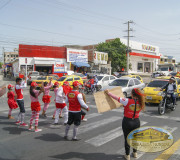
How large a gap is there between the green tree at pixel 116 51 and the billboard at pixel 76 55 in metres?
6.65

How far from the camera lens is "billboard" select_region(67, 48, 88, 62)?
3672 centimetres

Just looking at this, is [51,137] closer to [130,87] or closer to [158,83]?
[130,87]

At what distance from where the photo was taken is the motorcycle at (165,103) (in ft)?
29.3

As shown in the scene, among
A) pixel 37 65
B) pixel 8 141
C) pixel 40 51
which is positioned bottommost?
pixel 8 141

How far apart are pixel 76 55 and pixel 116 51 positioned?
11199mm

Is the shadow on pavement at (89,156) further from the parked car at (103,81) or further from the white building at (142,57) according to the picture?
the white building at (142,57)

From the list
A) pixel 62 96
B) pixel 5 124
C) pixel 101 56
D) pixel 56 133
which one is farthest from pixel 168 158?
pixel 101 56

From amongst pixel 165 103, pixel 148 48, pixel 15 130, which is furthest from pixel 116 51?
pixel 15 130

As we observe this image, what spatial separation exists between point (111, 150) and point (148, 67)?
2404 inches

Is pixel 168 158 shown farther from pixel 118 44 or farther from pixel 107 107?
pixel 118 44

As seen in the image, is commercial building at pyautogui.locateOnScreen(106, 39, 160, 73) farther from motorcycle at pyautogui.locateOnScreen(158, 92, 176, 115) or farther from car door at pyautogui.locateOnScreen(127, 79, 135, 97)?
motorcycle at pyautogui.locateOnScreen(158, 92, 176, 115)

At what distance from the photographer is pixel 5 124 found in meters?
7.40

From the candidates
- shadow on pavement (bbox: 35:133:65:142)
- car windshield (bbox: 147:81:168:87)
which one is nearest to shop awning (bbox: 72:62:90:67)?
car windshield (bbox: 147:81:168:87)

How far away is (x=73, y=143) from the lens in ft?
17.9
